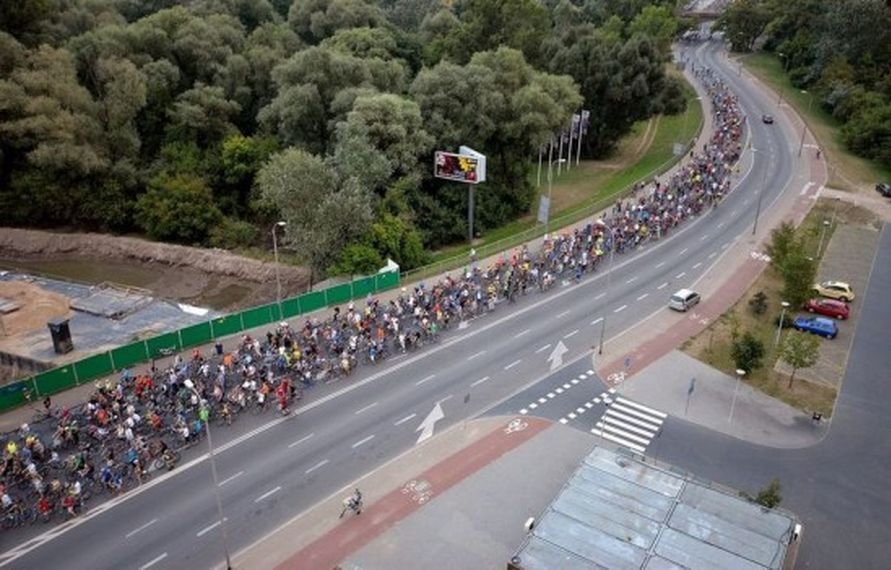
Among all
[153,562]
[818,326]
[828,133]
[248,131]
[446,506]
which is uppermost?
[248,131]

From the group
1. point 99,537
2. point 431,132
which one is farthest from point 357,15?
point 99,537

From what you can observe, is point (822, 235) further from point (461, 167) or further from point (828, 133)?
point (828, 133)

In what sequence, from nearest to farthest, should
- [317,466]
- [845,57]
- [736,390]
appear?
[317,466] → [736,390] → [845,57]

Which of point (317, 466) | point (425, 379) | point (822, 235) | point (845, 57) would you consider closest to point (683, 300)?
point (425, 379)

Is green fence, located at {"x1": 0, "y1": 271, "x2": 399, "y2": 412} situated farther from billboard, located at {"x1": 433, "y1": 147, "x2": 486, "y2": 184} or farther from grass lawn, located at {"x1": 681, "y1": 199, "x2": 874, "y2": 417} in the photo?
grass lawn, located at {"x1": 681, "y1": 199, "x2": 874, "y2": 417}

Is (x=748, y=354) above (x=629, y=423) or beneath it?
above

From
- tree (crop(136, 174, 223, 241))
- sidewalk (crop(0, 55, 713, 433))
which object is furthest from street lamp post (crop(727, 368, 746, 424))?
tree (crop(136, 174, 223, 241))

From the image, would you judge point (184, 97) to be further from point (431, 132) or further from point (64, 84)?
point (431, 132)
